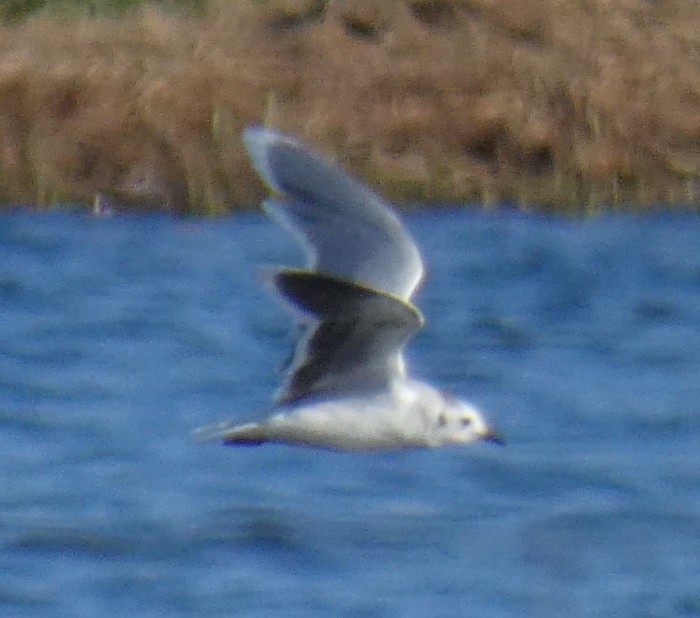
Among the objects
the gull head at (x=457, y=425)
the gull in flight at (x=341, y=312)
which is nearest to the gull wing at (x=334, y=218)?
the gull in flight at (x=341, y=312)

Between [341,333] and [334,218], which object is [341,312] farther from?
[334,218]

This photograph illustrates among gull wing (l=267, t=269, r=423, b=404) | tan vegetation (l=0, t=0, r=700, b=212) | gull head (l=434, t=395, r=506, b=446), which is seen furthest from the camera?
tan vegetation (l=0, t=0, r=700, b=212)

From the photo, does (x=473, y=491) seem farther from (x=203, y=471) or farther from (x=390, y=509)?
(x=203, y=471)

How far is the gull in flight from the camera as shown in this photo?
Result: 17.6 feet

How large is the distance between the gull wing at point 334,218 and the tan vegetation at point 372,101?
21.9ft

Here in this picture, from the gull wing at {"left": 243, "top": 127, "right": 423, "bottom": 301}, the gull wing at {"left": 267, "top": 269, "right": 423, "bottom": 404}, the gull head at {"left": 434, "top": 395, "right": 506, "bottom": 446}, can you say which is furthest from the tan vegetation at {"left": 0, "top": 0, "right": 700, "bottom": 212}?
the gull wing at {"left": 243, "top": 127, "right": 423, "bottom": 301}

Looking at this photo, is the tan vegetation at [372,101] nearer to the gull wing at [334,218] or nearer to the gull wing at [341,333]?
the gull wing at [341,333]

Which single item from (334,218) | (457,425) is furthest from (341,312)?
(457,425)

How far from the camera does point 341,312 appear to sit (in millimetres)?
5438

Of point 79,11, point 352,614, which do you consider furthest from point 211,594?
point 79,11

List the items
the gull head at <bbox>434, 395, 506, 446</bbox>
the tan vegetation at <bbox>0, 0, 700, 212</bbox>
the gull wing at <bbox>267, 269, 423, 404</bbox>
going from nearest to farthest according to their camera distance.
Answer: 1. the gull wing at <bbox>267, 269, 423, 404</bbox>
2. the gull head at <bbox>434, 395, 506, 446</bbox>
3. the tan vegetation at <bbox>0, 0, 700, 212</bbox>

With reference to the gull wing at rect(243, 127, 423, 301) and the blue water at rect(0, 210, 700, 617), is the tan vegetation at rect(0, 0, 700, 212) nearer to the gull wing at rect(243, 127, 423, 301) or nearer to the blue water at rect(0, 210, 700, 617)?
the blue water at rect(0, 210, 700, 617)

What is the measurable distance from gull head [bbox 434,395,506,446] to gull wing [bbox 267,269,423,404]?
7.5 inches

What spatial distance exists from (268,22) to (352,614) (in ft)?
24.8
